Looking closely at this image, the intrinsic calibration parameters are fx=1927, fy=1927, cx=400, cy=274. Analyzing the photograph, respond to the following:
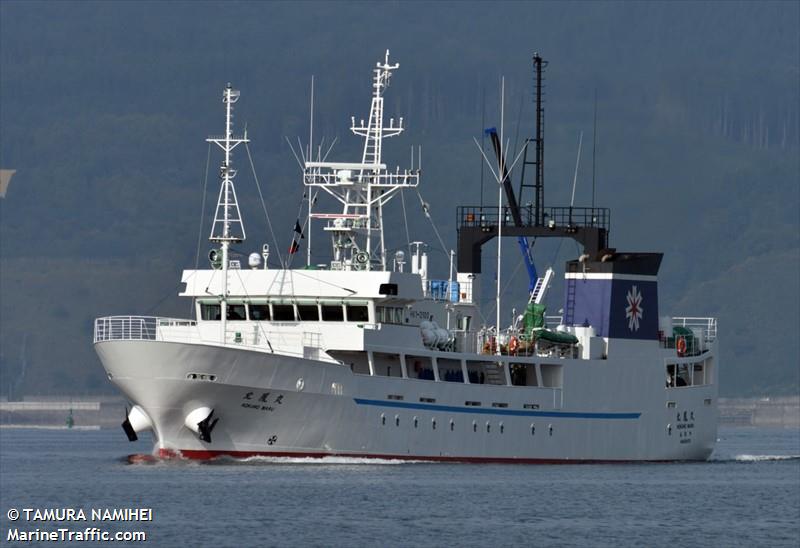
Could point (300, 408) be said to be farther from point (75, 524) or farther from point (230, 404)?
point (75, 524)

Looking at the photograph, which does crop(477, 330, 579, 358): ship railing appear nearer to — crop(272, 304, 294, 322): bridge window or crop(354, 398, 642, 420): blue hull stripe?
crop(354, 398, 642, 420): blue hull stripe

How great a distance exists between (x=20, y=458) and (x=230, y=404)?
19.5 meters

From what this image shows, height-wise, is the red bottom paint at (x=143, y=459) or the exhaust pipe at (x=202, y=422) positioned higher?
the exhaust pipe at (x=202, y=422)

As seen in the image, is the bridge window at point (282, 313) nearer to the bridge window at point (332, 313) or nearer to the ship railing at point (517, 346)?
the bridge window at point (332, 313)

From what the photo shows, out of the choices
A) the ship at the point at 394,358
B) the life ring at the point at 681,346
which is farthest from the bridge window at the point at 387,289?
the life ring at the point at 681,346

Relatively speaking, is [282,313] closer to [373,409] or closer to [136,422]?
[373,409]

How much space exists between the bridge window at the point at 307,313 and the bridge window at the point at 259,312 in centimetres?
112

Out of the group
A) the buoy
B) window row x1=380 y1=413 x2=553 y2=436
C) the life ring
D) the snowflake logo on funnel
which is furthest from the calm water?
the life ring

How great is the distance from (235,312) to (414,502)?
12.9 metres

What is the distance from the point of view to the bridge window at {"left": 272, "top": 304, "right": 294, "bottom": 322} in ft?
203

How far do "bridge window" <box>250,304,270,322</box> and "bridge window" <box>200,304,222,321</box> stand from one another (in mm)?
1335

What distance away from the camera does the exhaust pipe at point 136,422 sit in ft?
200

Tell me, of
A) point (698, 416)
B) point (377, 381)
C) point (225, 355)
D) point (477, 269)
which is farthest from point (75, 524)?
point (698, 416)

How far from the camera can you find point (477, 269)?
238 feet
